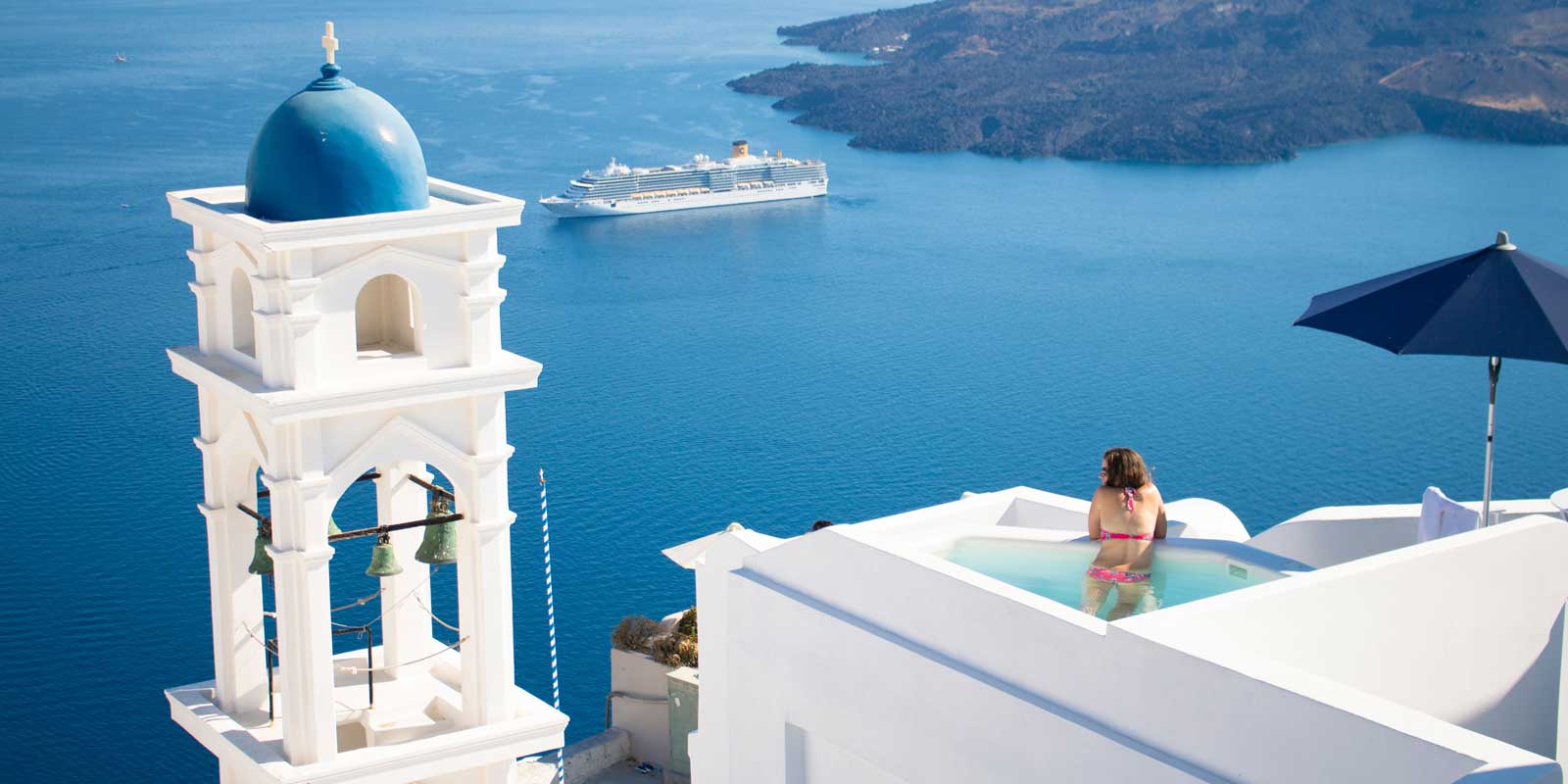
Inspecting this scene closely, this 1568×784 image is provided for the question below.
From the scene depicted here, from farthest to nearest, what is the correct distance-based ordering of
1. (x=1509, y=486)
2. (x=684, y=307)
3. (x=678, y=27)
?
(x=678, y=27), (x=684, y=307), (x=1509, y=486)

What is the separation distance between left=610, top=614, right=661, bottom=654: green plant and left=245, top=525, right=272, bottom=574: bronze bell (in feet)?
15.8

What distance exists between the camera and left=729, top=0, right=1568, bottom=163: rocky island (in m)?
50.4

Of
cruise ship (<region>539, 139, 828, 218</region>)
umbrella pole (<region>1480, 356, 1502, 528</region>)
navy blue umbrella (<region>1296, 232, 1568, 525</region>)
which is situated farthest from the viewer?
cruise ship (<region>539, 139, 828, 218</region>)

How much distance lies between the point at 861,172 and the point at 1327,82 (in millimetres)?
18579

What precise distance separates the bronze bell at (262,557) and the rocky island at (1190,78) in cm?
4519

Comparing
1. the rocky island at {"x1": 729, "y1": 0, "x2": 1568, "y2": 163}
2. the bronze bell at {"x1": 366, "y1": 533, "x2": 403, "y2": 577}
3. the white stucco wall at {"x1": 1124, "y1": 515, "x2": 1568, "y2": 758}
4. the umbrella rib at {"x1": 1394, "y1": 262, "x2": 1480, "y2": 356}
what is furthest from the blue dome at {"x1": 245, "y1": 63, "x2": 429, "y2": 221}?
the rocky island at {"x1": 729, "y1": 0, "x2": 1568, "y2": 163}

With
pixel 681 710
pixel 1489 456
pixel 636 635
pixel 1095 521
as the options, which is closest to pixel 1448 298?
pixel 1489 456

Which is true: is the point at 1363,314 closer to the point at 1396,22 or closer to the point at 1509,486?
the point at 1509,486

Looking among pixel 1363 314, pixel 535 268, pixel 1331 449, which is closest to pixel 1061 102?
pixel 535 268

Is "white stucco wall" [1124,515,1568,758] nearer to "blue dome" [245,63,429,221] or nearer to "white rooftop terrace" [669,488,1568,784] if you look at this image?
"white rooftop terrace" [669,488,1568,784]

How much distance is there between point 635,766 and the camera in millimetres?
10414

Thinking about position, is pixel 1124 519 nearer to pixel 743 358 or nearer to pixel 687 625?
pixel 687 625

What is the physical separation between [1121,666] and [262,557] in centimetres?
295

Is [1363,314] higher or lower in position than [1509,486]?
higher
